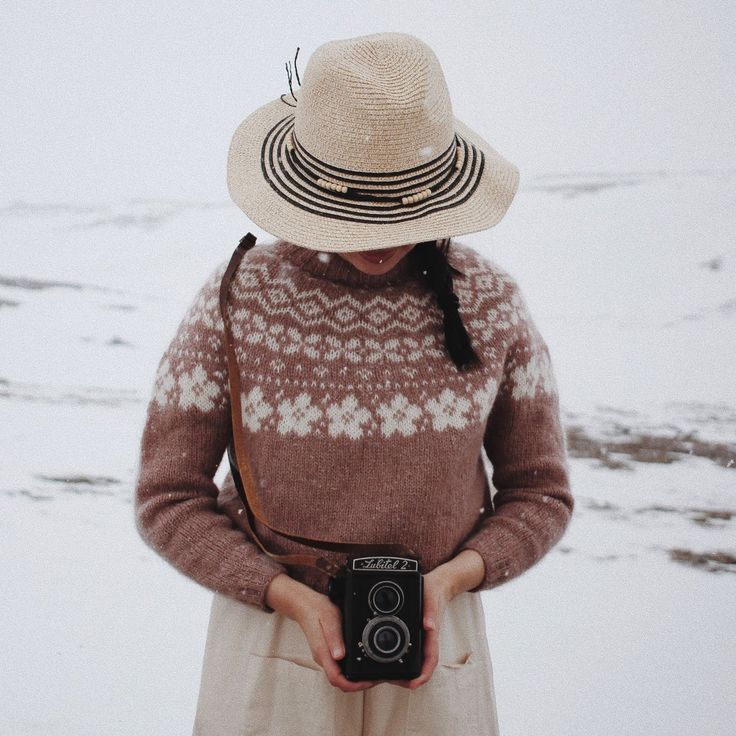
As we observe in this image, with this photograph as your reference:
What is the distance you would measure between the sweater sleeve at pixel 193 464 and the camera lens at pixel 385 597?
11 cm

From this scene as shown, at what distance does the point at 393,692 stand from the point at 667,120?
2586 mm

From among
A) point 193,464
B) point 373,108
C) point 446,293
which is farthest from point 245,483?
point 373,108

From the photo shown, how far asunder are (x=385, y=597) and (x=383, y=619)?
2 cm

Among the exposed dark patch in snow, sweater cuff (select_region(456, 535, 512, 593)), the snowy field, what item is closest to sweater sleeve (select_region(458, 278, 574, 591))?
sweater cuff (select_region(456, 535, 512, 593))

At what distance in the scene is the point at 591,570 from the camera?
1838 mm

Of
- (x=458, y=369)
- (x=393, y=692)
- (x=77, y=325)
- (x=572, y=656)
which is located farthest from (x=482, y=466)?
(x=77, y=325)

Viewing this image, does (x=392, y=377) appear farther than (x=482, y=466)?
No

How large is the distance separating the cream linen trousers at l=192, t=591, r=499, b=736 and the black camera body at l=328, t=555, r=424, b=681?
85mm

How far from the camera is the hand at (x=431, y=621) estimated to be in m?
0.77

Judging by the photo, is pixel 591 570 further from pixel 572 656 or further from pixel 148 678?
pixel 148 678

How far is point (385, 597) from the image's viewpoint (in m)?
0.76

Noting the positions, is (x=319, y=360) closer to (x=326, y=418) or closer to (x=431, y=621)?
(x=326, y=418)

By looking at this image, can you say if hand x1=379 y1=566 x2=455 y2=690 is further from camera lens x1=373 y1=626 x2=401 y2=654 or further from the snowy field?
the snowy field

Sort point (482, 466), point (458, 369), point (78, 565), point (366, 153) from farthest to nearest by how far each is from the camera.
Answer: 1. point (78, 565)
2. point (482, 466)
3. point (458, 369)
4. point (366, 153)
